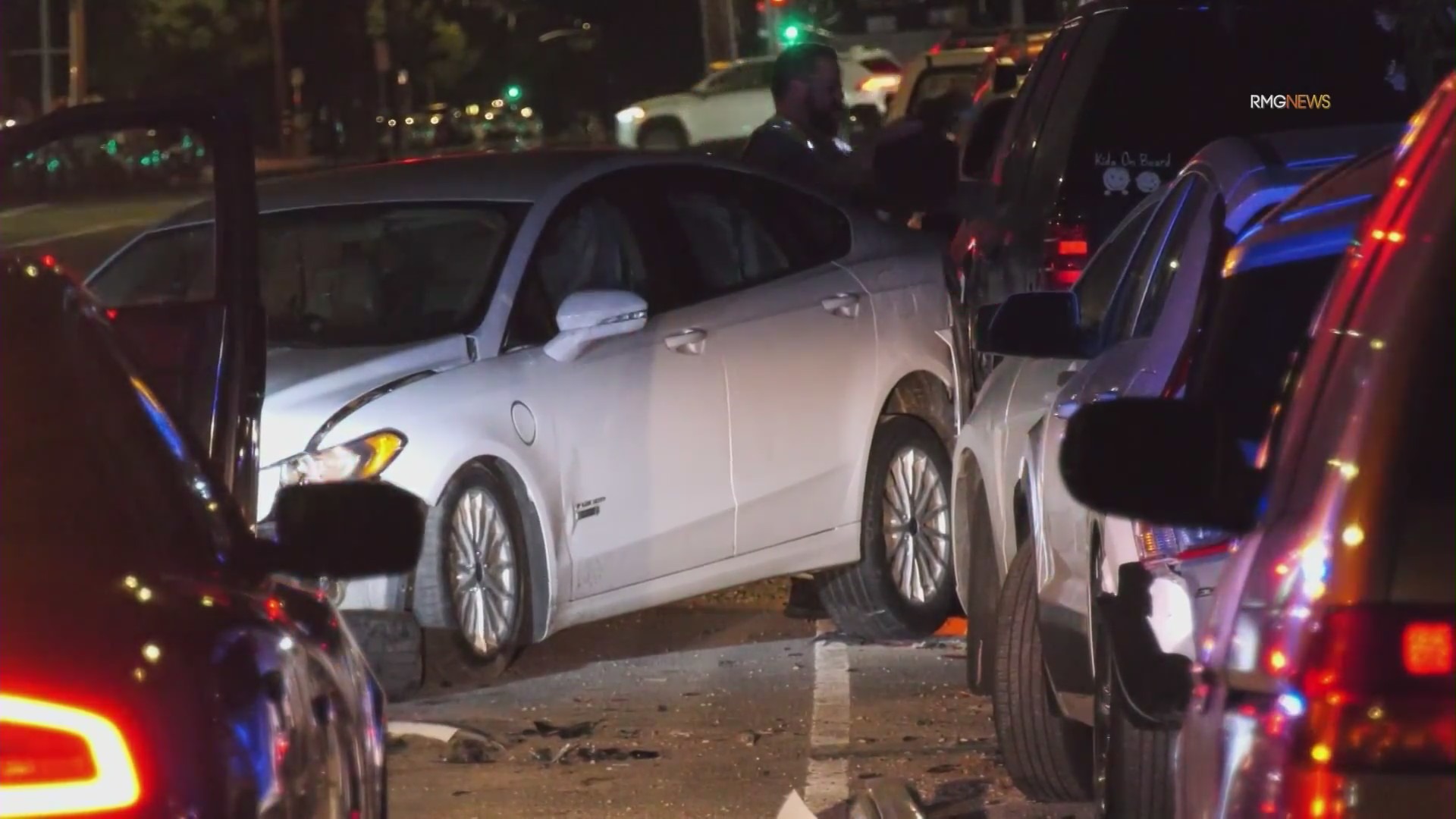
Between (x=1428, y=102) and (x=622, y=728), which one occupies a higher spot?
(x=1428, y=102)

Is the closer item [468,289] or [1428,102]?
[1428,102]

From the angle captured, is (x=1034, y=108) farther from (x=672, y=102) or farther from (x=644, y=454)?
(x=672, y=102)

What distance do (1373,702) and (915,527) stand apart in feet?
22.8

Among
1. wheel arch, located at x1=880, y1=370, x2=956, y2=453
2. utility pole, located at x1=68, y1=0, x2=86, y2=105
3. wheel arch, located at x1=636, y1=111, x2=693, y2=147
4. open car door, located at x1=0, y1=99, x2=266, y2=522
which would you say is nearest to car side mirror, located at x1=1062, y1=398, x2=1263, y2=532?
open car door, located at x1=0, y1=99, x2=266, y2=522

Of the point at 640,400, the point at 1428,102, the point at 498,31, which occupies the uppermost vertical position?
the point at 1428,102

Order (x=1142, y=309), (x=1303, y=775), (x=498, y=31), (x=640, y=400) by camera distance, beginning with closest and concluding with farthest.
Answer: (x=1303, y=775) < (x=1142, y=309) < (x=640, y=400) < (x=498, y=31)

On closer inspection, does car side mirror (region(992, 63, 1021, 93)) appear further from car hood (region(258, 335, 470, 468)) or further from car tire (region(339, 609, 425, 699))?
car tire (region(339, 609, 425, 699))

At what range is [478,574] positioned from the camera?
817 centimetres

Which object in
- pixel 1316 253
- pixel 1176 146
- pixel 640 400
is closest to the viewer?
pixel 1316 253

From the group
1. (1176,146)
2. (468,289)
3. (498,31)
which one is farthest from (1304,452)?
(498,31)

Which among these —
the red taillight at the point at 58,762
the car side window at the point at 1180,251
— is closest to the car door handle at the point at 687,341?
the car side window at the point at 1180,251

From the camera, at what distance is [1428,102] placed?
3.05 meters

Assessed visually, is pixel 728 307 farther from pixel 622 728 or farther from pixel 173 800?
pixel 173 800

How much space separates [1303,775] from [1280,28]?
767 cm
